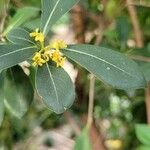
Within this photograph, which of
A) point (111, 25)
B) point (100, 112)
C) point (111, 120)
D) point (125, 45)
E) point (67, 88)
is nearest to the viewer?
point (67, 88)

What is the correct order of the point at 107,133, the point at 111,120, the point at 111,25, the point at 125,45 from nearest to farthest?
1. the point at 125,45
2. the point at 111,25
3. the point at 111,120
4. the point at 107,133

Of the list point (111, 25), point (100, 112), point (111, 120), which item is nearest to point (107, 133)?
point (111, 120)

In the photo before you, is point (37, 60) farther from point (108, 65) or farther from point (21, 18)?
point (21, 18)

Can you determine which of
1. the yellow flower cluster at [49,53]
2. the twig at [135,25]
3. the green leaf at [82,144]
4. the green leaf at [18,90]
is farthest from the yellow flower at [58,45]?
the twig at [135,25]

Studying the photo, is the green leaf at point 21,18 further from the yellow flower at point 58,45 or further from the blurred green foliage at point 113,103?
the yellow flower at point 58,45

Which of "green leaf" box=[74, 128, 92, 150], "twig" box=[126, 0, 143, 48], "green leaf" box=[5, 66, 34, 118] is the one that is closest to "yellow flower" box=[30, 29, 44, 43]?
"green leaf" box=[5, 66, 34, 118]

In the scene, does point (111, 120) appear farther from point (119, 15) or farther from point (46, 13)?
point (46, 13)

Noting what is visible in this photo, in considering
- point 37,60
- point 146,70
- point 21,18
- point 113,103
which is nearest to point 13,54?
point 37,60
